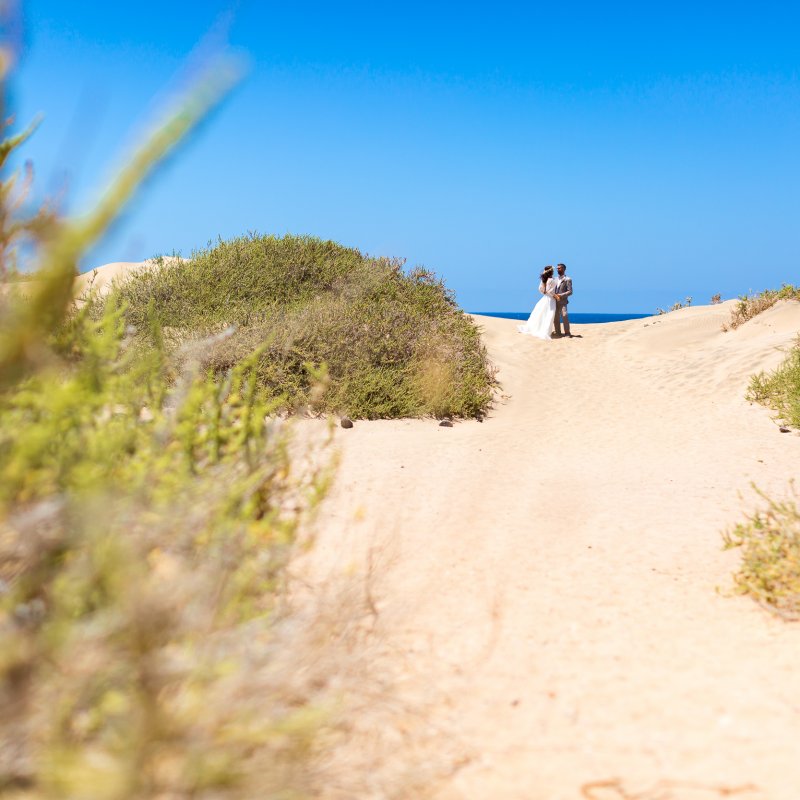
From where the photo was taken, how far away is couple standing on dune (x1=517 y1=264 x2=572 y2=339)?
2008cm

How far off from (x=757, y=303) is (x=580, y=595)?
15857 millimetres

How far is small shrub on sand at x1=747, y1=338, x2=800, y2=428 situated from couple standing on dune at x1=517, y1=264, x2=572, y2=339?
7384 millimetres

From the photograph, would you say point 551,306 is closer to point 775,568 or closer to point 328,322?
point 328,322

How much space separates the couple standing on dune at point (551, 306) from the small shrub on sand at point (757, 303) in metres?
3.99

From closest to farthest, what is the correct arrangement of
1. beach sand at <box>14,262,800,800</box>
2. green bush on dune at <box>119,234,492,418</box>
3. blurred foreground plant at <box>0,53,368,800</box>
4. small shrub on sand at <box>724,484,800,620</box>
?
1. blurred foreground plant at <box>0,53,368,800</box>
2. beach sand at <box>14,262,800,800</box>
3. small shrub on sand at <box>724,484,800,620</box>
4. green bush on dune at <box>119,234,492,418</box>

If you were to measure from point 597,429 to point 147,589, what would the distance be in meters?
10.4

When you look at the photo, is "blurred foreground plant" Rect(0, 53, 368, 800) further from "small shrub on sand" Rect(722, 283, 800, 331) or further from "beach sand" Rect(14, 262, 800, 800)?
"small shrub on sand" Rect(722, 283, 800, 331)

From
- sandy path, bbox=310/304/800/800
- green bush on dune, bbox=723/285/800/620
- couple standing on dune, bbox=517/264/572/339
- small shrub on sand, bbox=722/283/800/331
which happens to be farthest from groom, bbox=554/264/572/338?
green bush on dune, bbox=723/285/800/620

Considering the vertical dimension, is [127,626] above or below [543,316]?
below

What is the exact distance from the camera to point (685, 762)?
3291mm

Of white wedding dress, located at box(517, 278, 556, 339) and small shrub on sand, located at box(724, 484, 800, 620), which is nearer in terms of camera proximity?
small shrub on sand, located at box(724, 484, 800, 620)

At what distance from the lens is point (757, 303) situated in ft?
61.4

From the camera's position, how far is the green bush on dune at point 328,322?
35.8 feet

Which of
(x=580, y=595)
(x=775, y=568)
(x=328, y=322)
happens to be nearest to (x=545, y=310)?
(x=328, y=322)
